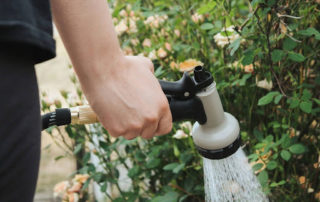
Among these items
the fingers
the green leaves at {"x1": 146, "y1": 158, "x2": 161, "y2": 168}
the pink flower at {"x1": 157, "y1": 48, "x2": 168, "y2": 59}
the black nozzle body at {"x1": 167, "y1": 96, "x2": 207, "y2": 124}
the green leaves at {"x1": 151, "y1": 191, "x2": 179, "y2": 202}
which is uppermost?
the fingers

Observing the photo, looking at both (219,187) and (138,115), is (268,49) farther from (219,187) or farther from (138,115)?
(138,115)

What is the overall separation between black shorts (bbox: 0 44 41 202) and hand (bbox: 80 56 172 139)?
0.16m

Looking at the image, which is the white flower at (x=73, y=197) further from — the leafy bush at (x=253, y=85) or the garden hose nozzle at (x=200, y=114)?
the garden hose nozzle at (x=200, y=114)

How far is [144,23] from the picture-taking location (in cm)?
225

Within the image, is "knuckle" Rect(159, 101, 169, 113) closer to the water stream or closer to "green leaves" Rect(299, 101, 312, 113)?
Answer: the water stream

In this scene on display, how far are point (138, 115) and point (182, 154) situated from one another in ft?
3.22

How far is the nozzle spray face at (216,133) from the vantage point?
118cm

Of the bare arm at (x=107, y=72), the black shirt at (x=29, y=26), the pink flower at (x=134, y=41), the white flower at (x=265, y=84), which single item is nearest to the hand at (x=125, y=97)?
the bare arm at (x=107, y=72)

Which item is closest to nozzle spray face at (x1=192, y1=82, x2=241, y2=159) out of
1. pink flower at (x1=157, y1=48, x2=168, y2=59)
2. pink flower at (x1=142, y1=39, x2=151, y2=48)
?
pink flower at (x1=157, y1=48, x2=168, y2=59)

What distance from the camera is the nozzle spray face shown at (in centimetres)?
118

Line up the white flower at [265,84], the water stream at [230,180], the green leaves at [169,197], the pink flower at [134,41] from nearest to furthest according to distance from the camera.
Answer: the water stream at [230,180], the white flower at [265,84], the green leaves at [169,197], the pink flower at [134,41]

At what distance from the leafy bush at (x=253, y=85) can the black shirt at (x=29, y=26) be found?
79cm

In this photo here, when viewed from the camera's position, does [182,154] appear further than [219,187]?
Yes

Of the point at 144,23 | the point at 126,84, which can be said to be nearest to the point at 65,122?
the point at 126,84
